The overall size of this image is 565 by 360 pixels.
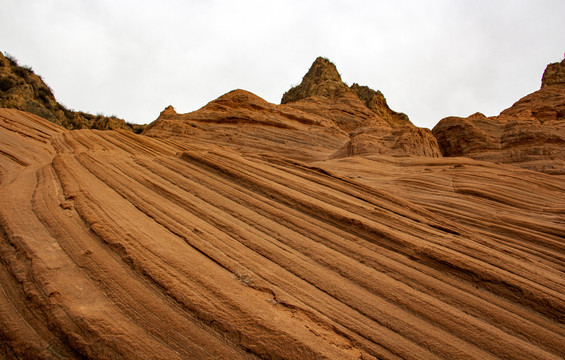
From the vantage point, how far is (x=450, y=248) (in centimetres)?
442

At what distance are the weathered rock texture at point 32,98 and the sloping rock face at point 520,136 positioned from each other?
91.8ft

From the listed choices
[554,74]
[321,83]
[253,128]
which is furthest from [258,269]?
[554,74]

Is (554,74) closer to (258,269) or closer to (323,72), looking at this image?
(323,72)

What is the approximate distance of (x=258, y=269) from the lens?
139 inches

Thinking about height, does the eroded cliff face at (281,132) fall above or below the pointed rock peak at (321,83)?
below

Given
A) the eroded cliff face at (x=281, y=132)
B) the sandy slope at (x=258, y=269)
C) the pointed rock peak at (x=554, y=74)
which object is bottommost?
the sandy slope at (x=258, y=269)

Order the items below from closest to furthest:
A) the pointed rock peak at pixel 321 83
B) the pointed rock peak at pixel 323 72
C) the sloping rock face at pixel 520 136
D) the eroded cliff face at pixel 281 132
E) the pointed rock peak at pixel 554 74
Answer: the sloping rock face at pixel 520 136 < the eroded cliff face at pixel 281 132 < the pointed rock peak at pixel 554 74 < the pointed rock peak at pixel 321 83 < the pointed rock peak at pixel 323 72

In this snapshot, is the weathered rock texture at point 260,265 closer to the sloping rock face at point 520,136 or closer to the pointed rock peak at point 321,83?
the sloping rock face at point 520,136

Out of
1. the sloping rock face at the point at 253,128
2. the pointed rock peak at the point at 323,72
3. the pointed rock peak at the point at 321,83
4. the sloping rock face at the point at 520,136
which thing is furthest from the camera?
the pointed rock peak at the point at 323,72

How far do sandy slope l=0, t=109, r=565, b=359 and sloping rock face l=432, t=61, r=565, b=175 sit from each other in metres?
6.37

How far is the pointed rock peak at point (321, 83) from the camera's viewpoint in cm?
2952

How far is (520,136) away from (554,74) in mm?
15604

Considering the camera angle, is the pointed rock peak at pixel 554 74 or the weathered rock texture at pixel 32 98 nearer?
the weathered rock texture at pixel 32 98

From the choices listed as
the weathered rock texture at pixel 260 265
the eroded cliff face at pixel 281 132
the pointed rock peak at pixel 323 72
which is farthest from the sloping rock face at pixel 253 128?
the pointed rock peak at pixel 323 72
